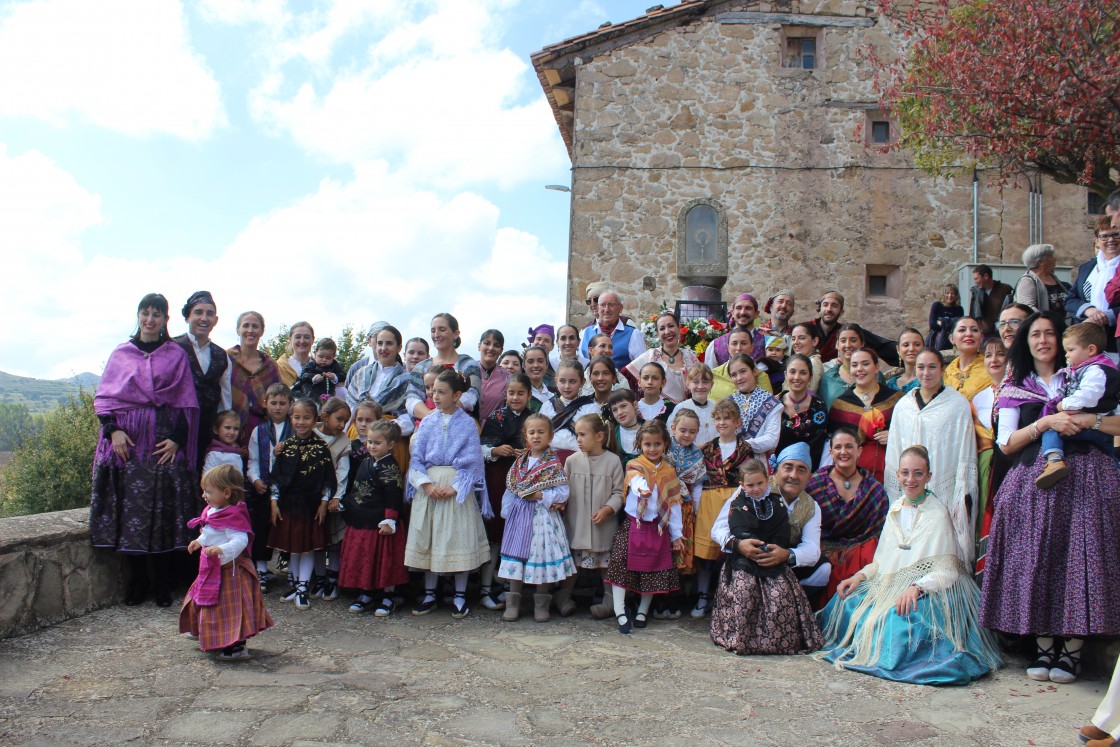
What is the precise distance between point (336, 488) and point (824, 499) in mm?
2983

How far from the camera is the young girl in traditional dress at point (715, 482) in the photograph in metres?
5.20

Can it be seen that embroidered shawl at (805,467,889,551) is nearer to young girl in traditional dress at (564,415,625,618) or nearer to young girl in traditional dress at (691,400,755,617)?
young girl in traditional dress at (691,400,755,617)

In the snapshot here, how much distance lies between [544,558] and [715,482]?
3.73 feet

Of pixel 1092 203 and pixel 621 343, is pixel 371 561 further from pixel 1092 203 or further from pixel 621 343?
pixel 1092 203

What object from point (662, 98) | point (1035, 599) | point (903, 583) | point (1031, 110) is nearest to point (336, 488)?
point (903, 583)

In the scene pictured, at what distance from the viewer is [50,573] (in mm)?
4719

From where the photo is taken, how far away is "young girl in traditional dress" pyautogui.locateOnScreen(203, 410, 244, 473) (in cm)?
528

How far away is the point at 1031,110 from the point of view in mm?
8109

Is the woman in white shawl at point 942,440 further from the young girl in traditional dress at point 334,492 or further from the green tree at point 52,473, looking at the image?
the green tree at point 52,473

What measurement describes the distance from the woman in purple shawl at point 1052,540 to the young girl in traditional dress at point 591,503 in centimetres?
205

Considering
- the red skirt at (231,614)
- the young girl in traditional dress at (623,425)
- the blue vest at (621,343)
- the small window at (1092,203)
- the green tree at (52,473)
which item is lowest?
the green tree at (52,473)

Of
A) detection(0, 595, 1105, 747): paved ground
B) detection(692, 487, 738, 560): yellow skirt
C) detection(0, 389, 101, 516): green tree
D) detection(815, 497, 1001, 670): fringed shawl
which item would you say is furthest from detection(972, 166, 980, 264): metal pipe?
detection(0, 389, 101, 516): green tree

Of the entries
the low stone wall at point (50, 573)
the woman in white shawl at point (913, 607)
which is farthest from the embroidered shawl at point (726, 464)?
the low stone wall at point (50, 573)

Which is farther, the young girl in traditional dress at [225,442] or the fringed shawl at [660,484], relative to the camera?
the young girl in traditional dress at [225,442]
